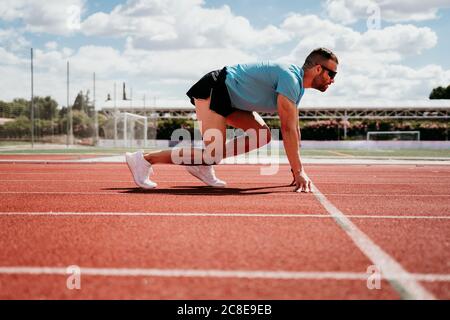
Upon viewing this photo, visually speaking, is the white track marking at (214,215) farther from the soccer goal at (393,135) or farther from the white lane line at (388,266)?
the soccer goal at (393,135)

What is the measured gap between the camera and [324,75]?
5.90 m

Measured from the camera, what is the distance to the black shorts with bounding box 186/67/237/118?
A: 5.86 metres

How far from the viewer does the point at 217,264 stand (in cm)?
279

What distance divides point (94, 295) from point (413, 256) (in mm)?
1791

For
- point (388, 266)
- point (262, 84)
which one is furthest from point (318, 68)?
point (388, 266)

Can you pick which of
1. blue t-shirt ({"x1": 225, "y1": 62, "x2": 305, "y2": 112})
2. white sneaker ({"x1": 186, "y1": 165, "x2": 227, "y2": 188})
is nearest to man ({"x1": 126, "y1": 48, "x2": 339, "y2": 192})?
blue t-shirt ({"x1": 225, "y1": 62, "x2": 305, "y2": 112})

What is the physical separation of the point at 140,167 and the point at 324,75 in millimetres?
2437

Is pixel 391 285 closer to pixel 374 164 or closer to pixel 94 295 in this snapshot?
pixel 94 295

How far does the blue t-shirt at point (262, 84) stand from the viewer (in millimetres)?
5625

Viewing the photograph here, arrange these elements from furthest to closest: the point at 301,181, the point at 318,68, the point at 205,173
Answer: the point at 205,173 < the point at 301,181 < the point at 318,68

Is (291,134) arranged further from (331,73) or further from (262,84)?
(331,73)

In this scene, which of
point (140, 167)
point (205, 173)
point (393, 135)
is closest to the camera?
point (140, 167)

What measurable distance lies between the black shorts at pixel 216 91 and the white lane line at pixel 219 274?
3427mm
